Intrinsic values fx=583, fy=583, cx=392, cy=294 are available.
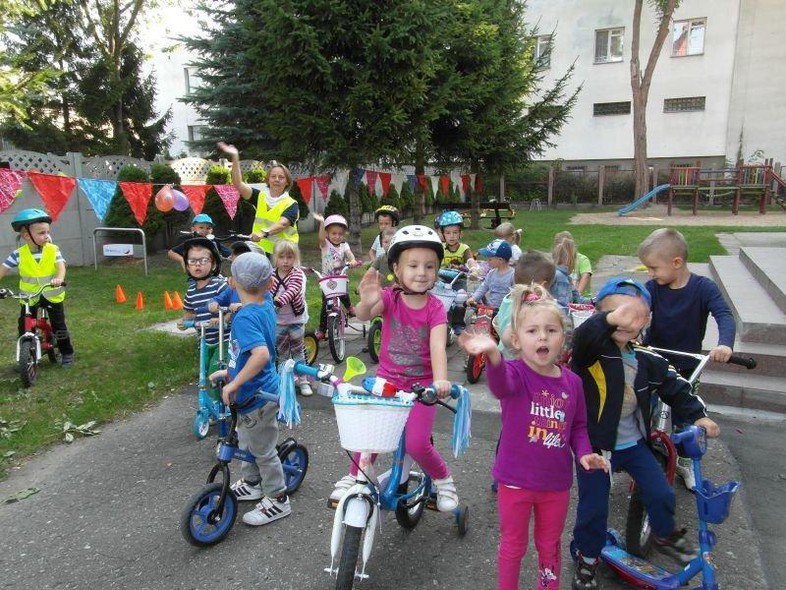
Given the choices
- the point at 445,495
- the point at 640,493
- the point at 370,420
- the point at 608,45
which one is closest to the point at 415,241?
the point at 370,420

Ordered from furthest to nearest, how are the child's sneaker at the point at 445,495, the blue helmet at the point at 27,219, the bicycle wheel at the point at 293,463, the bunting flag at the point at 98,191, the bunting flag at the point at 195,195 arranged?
the bunting flag at the point at 195,195, the bunting flag at the point at 98,191, the blue helmet at the point at 27,219, the bicycle wheel at the point at 293,463, the child's sneaker at the point at 445,495

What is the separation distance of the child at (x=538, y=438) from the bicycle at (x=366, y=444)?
0.76 ft

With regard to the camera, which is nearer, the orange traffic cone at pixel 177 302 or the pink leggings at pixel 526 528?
the pink leggings at pixel 526 528

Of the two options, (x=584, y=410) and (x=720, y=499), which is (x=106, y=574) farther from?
(x=720, y=499)

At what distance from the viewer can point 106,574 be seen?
301cm

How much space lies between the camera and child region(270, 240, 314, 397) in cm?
535

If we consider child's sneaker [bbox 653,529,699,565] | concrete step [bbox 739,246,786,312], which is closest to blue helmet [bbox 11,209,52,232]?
child's sneaker [bbox 653,529,699,565]

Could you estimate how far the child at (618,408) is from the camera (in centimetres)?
269

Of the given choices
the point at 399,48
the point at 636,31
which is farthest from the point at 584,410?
the point at 636,31

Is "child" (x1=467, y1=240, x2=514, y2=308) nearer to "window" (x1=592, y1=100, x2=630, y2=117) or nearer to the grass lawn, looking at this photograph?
the grass lawn

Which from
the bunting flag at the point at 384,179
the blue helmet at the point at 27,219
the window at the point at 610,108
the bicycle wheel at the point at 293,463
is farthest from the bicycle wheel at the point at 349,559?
the window at the point at 610,108

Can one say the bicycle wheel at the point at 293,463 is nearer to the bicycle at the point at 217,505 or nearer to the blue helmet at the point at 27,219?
the bicycle at the point at 217,505

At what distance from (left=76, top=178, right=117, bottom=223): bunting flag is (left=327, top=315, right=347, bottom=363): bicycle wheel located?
6.40 m

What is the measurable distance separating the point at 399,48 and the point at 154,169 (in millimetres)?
6368
